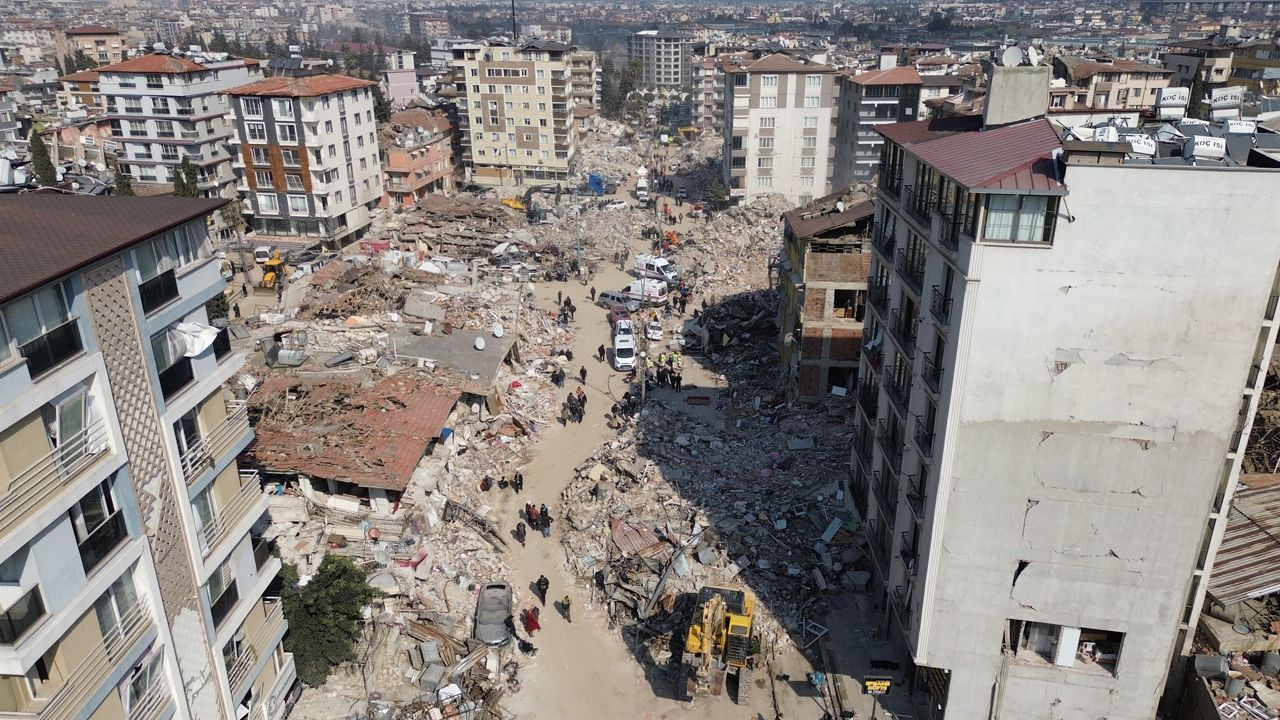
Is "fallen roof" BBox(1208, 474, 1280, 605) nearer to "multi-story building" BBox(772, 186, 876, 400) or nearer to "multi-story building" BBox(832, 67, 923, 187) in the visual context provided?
"multi-story building" BBox(772, 186, 876, 400)

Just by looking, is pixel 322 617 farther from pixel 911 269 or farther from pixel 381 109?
pixel 381 109

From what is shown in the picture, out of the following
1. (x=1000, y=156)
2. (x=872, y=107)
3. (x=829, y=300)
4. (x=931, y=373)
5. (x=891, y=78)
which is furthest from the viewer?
(x=872, y=107)

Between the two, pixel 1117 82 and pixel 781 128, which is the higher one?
pixel 1117 82

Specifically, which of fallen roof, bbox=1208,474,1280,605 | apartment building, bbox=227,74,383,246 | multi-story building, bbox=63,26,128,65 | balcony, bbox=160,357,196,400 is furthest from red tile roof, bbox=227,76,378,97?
multi-story building, bbox=63,26,128,65

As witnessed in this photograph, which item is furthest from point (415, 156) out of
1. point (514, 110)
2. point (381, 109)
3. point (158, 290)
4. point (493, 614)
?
point (158, 290)

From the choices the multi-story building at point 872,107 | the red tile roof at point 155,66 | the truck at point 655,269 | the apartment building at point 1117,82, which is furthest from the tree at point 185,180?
the apartment building at point 1117,82

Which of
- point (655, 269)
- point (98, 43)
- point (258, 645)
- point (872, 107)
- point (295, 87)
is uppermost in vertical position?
point (98, 43)

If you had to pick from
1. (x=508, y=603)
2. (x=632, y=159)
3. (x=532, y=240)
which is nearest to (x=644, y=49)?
(x=632, y=159)
